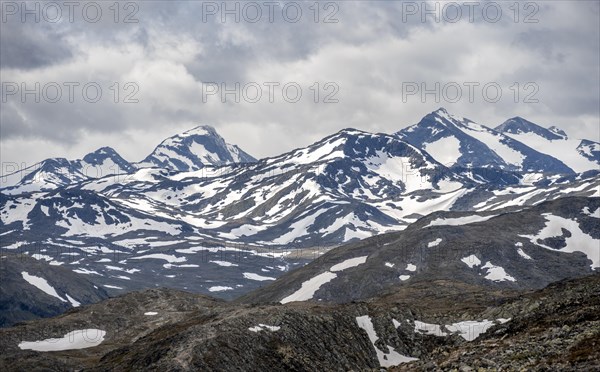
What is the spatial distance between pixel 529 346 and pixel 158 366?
49.0m

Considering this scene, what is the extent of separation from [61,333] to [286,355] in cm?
6499

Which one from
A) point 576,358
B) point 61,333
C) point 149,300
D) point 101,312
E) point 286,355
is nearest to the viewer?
point 576,358

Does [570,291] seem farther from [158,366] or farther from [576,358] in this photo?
[576,358]

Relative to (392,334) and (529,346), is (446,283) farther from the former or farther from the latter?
(529,346)

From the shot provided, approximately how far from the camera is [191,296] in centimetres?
18200

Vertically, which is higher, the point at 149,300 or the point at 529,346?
the point at 529,346

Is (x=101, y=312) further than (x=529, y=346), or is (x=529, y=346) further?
(x=101, y=312)

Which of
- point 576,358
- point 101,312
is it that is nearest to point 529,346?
point 576,358

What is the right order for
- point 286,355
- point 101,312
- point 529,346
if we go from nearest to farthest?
point 529,346, point 286,355, point 101,312

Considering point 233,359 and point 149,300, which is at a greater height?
point 233,359

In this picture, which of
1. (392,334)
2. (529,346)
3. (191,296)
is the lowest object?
(191,296)

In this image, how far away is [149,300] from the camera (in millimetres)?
175250

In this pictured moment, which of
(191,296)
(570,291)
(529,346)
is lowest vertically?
(191,296)

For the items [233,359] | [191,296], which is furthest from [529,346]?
[191,296]
